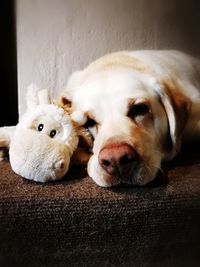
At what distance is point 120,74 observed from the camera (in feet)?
4.54

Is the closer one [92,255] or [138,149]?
[92,255]

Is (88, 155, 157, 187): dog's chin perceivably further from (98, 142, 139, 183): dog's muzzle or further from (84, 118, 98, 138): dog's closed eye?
(84, 118, 98, 138): dog's closed eye

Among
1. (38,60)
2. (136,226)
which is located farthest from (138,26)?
(136,226)

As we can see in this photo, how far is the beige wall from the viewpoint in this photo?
2.03 metres

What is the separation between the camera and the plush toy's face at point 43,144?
103 cm

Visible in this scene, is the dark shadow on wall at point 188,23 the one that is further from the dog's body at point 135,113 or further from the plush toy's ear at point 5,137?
the plush toy's ear at point 5,137

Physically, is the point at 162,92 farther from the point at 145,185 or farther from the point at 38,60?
the point at 38,60

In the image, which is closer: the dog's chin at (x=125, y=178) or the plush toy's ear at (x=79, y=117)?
the dog's chin at (x=125, y=178)

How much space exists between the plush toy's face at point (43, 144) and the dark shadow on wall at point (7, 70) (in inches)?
52.7

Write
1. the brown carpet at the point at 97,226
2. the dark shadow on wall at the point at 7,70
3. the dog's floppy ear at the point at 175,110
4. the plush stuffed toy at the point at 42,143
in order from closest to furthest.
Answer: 1. the brown carpet at the point at 97,226
2. the plush stuffed toy at the point at 42,143
3. the dog's floppy ear at the point at 175,110
4. the dark shadow on wall at the point at 7,70

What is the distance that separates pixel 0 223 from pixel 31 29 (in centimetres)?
137

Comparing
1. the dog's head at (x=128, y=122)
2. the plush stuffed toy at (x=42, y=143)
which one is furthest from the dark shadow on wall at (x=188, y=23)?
the plush stuffed toy at (x=42, y=143)

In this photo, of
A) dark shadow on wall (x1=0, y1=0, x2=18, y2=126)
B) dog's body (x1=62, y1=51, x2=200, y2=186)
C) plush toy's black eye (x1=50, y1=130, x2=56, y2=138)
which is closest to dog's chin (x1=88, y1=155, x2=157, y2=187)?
dog's body (x1=62, y1=51, x2=200, y2=186)

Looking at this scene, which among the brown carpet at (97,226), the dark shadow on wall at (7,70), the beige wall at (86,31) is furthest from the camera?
the dark shadow on wall at (7,70)
